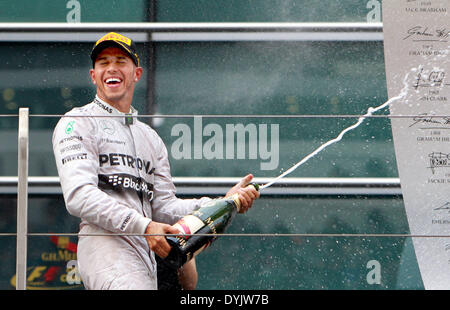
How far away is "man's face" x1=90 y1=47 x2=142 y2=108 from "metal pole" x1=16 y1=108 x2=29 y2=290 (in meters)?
0.20

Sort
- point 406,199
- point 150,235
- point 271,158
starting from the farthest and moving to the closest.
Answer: point 406,199 → point 271,158 → point 150,235

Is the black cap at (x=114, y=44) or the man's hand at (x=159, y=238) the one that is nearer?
the man's hand at (x=159, y=238)

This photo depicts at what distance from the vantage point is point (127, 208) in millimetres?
1332

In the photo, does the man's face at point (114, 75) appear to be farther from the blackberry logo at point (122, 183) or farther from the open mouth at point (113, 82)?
the blackberry logo at point (122, 183)

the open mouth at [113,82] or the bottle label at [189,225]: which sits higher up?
the open mouth at [113,82]

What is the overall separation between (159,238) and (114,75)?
1.22ft

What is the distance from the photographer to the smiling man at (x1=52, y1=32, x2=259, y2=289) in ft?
4.36

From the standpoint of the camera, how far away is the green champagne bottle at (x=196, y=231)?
135cm

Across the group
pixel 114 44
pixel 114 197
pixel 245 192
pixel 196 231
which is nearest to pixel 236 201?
pixel 245 192

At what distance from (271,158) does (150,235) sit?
0.96ft

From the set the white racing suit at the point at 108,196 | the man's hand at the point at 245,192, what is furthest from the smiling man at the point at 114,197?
the man's hand at the point at 245,192

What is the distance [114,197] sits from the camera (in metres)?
1.35
